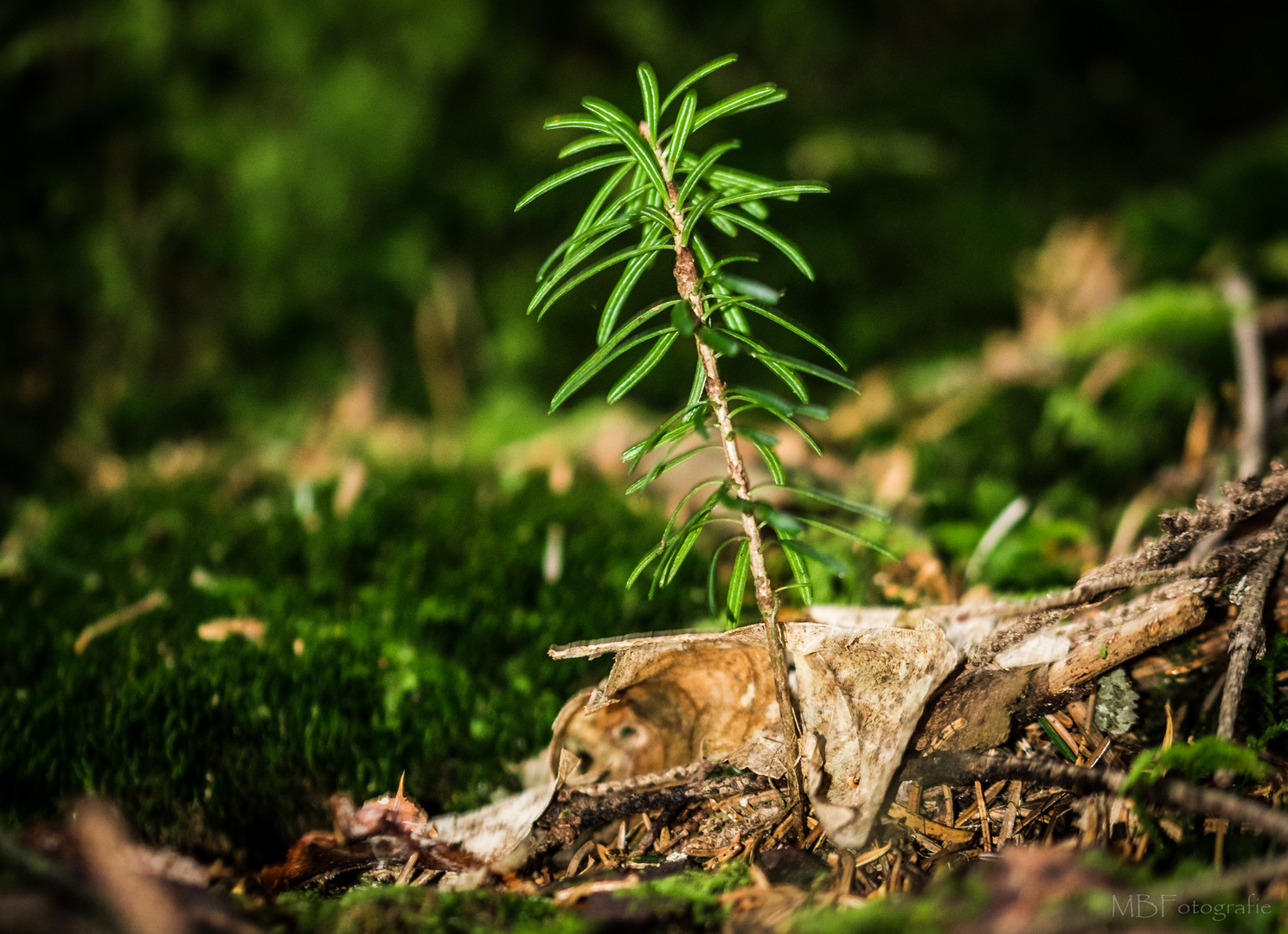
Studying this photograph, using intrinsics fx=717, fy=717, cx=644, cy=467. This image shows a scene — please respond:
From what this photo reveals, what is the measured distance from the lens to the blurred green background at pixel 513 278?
2.36 metres

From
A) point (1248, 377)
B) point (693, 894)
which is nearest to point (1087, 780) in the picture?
point (693, 894)

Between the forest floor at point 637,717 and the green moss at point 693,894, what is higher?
the forest floor at point 637,717

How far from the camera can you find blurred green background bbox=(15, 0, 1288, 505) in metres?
3.87

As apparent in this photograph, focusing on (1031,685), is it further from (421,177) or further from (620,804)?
(421,177)

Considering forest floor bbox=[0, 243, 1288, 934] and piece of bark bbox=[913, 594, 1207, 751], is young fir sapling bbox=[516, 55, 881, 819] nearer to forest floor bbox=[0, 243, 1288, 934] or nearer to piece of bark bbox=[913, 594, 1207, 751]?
forest floor bbox=[0, 243, 1288, 934]

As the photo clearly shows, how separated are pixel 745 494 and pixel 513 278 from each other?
3.32m

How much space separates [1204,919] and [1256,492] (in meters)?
0.80

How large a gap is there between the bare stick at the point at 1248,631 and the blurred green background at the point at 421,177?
264cm

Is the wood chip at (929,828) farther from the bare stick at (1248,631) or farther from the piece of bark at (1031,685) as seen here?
the bare stick at (1248,631)

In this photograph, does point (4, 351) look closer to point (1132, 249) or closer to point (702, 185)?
point (702, 185)

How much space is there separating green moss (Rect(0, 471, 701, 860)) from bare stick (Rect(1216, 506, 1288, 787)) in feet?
3.62

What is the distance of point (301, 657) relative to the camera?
174 cm

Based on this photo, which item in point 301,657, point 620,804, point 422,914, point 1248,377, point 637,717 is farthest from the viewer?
point 1248,377

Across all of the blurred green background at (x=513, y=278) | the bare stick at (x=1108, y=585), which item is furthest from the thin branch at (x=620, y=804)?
the blurred green background at (x=513, y=278)
